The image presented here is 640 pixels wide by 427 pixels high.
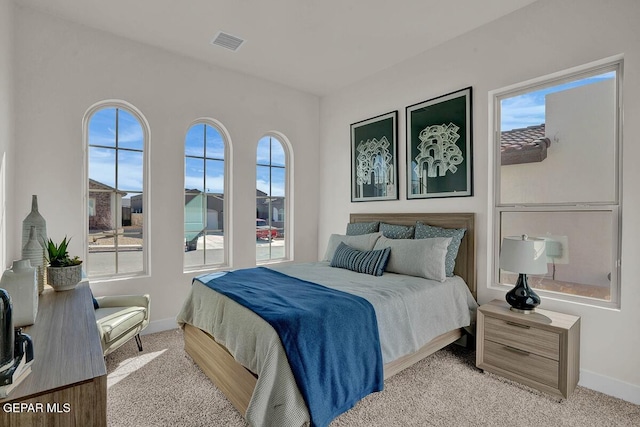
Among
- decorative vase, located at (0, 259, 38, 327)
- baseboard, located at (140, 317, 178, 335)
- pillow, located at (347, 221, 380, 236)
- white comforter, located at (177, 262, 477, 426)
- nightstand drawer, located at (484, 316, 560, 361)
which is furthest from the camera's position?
pillow, located at (347, 221, 380, 236)

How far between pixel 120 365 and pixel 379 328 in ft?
6.95

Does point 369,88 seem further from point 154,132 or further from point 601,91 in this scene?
point 154,132

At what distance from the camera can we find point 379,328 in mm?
2125

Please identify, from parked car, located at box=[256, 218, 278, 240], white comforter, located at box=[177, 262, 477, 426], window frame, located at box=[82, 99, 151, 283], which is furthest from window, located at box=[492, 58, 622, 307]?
window frame, located at box=[82, 99, 151, 283]

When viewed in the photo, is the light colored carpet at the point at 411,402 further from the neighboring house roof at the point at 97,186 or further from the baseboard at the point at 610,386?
the neighboring house roof at the point at 97,186

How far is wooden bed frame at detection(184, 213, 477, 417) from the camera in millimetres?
1994

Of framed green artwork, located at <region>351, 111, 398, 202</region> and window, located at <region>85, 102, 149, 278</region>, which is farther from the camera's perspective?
framed green artwork, located at <region>351, 111, 398, 202</region>

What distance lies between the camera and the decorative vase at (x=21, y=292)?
1352 millimetres

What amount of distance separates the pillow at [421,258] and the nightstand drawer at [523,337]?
0.51 metres

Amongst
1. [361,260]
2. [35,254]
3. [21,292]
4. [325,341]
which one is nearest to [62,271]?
[35,254]

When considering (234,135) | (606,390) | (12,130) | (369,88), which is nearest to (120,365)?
(12,130)

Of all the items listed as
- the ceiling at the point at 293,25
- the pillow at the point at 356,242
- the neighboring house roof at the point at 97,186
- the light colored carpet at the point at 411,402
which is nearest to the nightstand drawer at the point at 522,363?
the light colored carpet at the point at 411,402

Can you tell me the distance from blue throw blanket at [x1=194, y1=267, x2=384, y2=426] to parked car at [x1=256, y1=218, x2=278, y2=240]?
193cm

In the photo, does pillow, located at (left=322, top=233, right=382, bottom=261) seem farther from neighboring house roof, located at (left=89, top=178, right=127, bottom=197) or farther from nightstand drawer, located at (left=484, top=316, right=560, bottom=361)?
neighboring house roof, located at (left=89, top=178, right=127, bottom=197)
